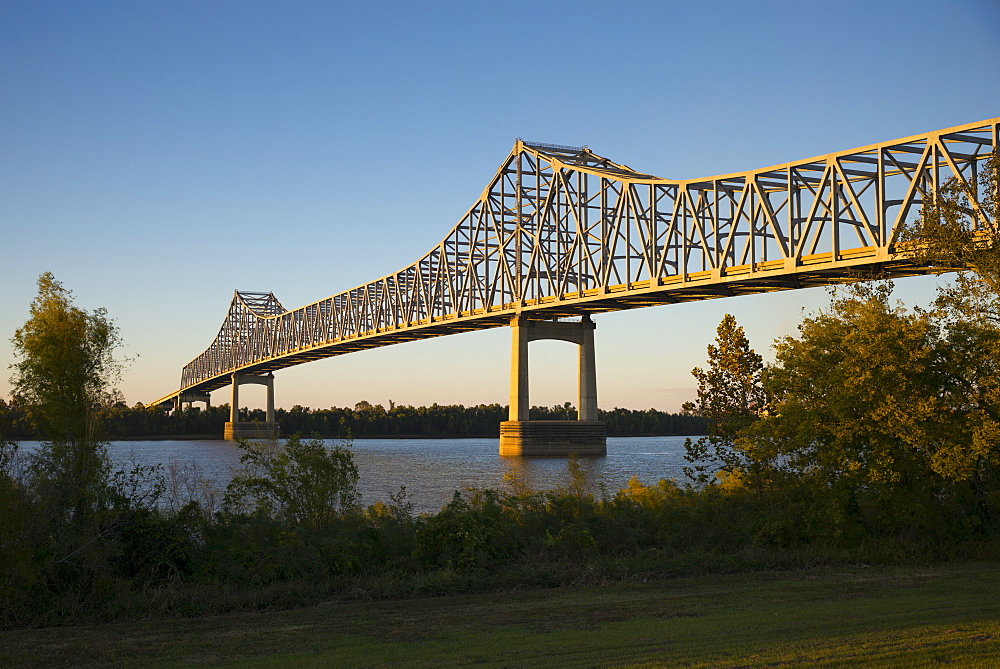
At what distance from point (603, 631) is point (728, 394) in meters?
8.60

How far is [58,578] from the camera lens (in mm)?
13531

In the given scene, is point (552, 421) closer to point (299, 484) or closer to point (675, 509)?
point (675, 509)

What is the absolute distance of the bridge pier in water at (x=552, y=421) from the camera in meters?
66.7

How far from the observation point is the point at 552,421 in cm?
6669

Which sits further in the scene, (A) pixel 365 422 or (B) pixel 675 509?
(A) pixel 365 422

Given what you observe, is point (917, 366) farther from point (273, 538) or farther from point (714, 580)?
point (273, 538)

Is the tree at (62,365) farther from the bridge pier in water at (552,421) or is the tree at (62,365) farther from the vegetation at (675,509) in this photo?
the bridge pier in water at (552,421)

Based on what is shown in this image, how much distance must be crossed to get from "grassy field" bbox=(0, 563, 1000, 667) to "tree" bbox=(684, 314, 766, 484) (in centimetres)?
455

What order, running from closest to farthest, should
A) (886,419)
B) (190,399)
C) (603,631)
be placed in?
(603,631) → (886,419) → (190,399)

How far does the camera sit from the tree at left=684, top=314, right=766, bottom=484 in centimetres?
1858

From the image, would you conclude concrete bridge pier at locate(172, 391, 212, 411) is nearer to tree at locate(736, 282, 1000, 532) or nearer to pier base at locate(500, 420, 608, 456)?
pier base at locate(500, 420, 608, 456)

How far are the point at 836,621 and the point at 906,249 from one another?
29.8 feet

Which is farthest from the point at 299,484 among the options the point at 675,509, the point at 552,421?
the point at 552,421

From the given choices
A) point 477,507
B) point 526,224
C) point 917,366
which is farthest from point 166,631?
point 526,224
